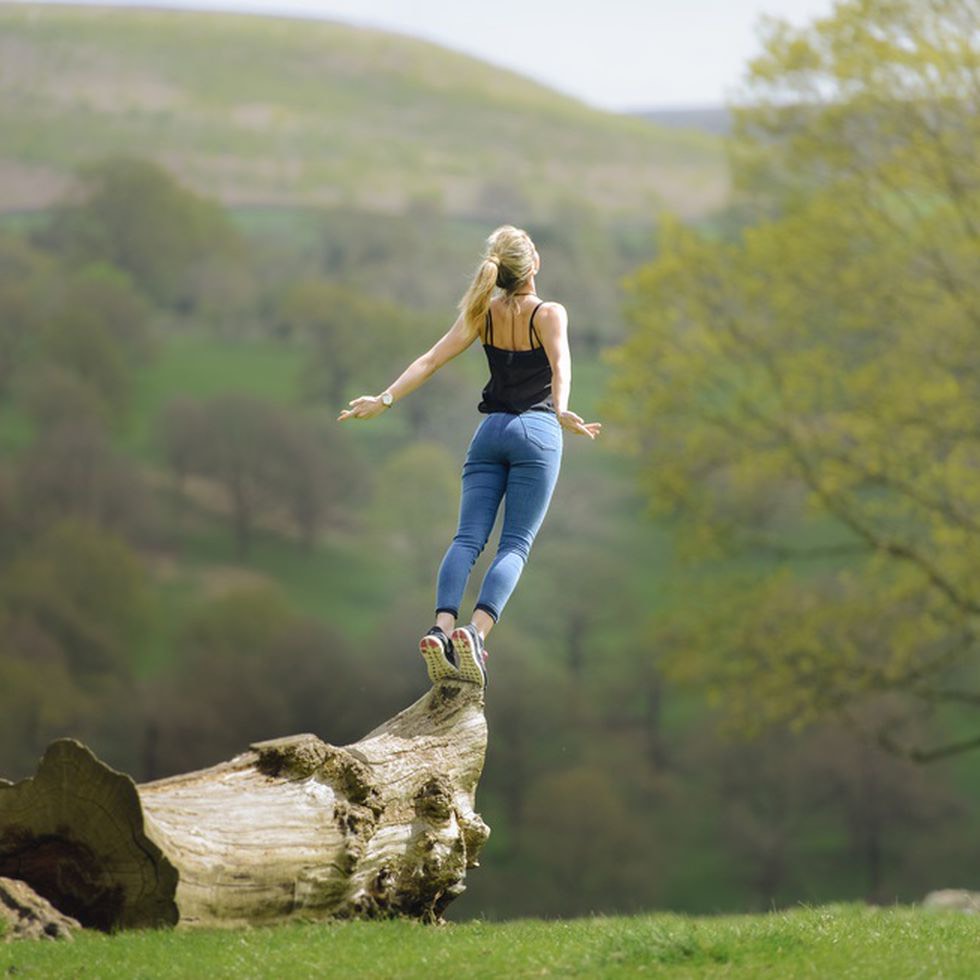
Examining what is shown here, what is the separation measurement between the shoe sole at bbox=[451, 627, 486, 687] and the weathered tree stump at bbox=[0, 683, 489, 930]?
0.23m

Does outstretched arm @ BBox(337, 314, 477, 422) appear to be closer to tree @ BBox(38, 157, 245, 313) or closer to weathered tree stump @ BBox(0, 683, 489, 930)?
weathered tree stump @ BBox(0, 683, 489, 930)

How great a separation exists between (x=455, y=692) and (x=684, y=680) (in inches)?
608

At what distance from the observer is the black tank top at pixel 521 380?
1005cm

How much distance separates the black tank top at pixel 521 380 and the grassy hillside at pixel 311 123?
42.0 metres

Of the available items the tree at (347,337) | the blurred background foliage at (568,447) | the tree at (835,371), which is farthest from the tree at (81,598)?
the tree at (835,371)

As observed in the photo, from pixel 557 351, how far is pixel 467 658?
2103 millimetres

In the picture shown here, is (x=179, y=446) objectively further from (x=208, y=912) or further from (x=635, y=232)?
(x=208, y=912)

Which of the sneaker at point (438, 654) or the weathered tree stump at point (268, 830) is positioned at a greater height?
the sneaker at point (438, 654)

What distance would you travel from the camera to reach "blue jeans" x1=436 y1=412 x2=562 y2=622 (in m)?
9.84

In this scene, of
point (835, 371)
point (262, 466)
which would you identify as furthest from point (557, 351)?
point (262, 466)

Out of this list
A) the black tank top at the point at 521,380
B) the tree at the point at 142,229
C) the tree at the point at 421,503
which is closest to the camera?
the black tank top at the point at 521,380

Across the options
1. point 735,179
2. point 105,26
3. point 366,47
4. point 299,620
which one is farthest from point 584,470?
point 105,26

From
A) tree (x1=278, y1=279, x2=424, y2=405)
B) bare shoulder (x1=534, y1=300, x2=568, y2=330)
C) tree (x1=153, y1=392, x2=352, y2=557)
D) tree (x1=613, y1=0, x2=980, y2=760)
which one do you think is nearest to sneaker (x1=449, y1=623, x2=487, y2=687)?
bare shoulder (x1=534, y1=300, x2=568, y2=330)

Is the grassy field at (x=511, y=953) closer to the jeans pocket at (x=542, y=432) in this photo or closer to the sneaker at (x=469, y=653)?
the sneaker at (x=469, y=653)
